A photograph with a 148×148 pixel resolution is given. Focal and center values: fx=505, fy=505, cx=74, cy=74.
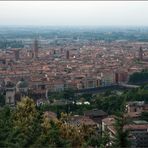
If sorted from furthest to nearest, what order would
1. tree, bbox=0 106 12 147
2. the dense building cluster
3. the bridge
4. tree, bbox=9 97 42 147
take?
the dense building cluster, the bridge, tree, bbox=9 97 42 147, tree, bbox=0 106 12 147

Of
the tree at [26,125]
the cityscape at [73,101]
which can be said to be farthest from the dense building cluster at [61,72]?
the tree at [26,125]

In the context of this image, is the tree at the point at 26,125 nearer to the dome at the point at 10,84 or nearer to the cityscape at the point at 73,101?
the cityscape at the point at 73,101

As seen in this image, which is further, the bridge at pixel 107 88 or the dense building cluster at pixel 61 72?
the dense building cluster at pixel 61 72

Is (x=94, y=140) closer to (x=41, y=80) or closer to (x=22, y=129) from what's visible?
(x=22, y=129)

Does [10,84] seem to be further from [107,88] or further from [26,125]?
[26,125]

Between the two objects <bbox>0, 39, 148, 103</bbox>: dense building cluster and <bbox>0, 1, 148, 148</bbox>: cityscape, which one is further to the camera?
<bbox>0, 39, 148, 103</bbox>: dense building cluster

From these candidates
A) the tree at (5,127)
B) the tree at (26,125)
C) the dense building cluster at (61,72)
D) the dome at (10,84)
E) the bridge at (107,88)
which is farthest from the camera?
the dense building cluster at (61,72)

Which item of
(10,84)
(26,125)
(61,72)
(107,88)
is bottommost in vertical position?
(107,88)

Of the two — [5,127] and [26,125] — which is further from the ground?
[5,127]

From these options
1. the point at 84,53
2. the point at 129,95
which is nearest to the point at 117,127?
the point at 129,95

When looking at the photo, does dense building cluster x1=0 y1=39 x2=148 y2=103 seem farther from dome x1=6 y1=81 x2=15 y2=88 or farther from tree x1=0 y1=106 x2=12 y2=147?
tree x1=0 y1=106 x2=12 y2=147

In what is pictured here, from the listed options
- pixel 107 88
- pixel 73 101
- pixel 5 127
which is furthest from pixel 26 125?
pixel 107 88

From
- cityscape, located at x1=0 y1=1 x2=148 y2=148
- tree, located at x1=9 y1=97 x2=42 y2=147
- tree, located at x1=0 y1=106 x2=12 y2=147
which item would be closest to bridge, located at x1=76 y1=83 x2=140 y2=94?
cityscape, located at x1=0 y1=1 x2=148 y2=148
